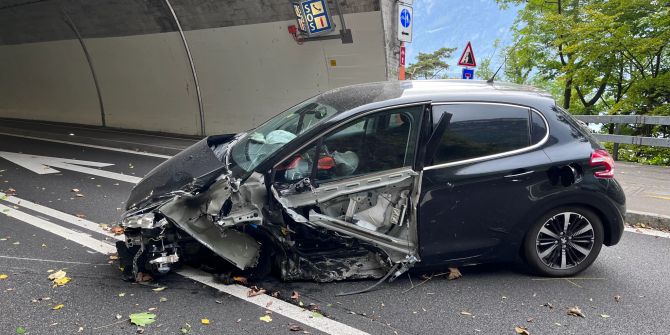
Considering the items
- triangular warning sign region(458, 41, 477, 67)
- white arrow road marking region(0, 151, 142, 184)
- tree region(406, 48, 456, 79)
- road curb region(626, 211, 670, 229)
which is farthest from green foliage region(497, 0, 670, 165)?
tree region(406, 48, 456, 79)

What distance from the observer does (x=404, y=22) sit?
31.2 feet

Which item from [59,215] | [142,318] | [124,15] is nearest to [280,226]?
[142,318]

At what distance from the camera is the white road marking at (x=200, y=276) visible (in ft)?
10.9

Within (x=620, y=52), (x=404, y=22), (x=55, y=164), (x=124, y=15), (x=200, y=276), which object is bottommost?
(x=200, y=276)

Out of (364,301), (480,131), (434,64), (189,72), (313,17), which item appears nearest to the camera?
(364,301)

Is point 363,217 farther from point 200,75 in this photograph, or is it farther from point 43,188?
point 200,75

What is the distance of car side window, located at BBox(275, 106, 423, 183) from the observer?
3717 millimetres

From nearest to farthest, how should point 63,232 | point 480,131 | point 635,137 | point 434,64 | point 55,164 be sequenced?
point 480,131, point 63,232, point 55,164, point 635,137, point 434,64

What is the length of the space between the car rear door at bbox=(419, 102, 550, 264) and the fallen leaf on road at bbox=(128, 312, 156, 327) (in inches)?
81.3

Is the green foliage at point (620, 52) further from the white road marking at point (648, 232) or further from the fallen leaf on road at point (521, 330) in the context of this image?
the fallen leaf on road at point (521, 330)

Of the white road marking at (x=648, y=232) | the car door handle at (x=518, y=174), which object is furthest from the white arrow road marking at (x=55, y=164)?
the white road marking at (x=648, y=232)

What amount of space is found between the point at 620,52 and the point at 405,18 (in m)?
8.80

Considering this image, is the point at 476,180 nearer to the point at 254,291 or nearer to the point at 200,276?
the point at 254,291

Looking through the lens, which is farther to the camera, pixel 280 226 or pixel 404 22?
pixel 404 22
